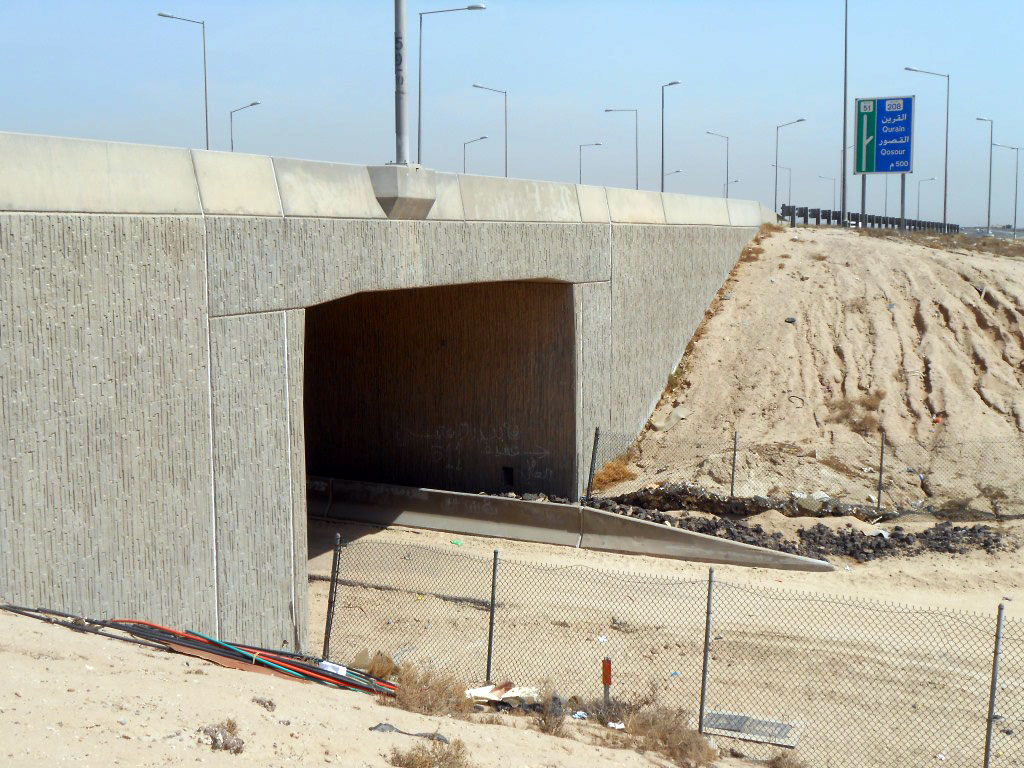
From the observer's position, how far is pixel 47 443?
9.56 meters

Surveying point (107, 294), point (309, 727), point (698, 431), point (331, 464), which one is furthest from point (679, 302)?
point (309, 727)

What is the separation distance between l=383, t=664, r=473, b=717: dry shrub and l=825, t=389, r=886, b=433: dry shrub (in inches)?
569

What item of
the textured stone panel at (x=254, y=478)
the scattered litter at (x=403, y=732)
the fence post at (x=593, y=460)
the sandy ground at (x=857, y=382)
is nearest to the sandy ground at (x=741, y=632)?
the textured stone panel at (x=254, y=478)

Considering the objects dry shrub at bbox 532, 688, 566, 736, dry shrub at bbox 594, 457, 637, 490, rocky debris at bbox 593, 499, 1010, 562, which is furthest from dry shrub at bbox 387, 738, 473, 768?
dry shrub at bbox 594, 457, 637, 490

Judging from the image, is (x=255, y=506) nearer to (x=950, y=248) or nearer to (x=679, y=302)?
(x=679, y=302)

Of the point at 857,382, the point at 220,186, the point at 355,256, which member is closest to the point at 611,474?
the point at 857,382

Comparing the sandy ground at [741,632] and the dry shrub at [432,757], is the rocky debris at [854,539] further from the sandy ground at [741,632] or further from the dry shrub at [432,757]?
the dry shrub at [432,757]

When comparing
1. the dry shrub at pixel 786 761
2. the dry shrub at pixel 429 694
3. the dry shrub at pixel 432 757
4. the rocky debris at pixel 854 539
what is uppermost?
the dry shrub at pixel 432 757

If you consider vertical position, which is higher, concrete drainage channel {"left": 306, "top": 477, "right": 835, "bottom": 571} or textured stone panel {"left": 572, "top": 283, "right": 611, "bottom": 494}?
textured stone panel {"left": 572, "top": 283, "right": 611, "bottom": 494}

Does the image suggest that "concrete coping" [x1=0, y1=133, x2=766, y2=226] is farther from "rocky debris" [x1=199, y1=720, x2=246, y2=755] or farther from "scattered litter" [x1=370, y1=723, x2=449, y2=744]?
A: "scattered litter" [x1=370, y1=723, x2=449, y2=744]

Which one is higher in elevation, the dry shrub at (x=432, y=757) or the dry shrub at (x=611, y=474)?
the dry shrub at (x=432, y=757)

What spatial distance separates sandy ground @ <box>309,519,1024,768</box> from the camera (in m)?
11.5

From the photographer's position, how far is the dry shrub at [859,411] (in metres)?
23.2

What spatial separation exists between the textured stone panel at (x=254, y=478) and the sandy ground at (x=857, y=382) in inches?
400
